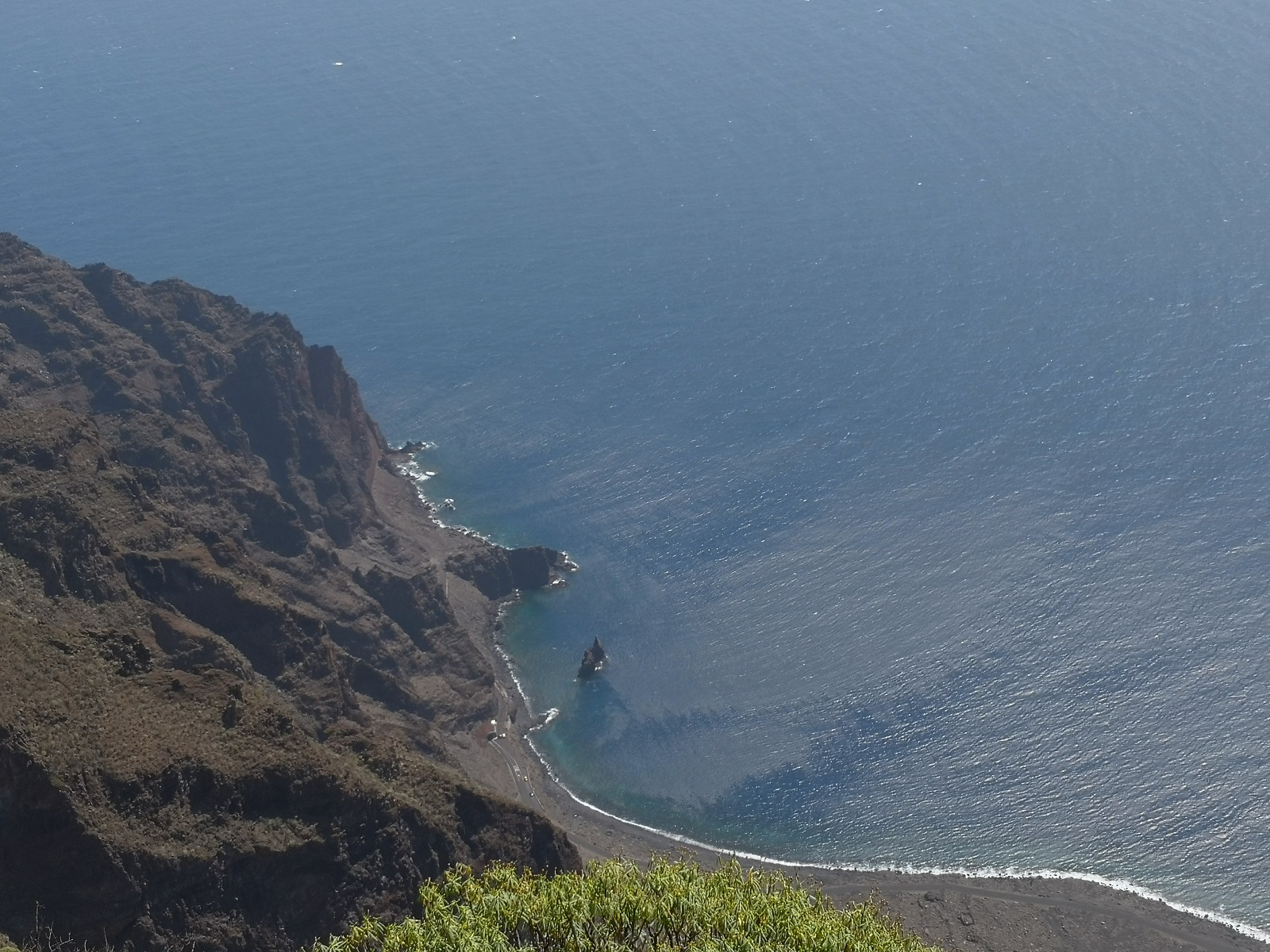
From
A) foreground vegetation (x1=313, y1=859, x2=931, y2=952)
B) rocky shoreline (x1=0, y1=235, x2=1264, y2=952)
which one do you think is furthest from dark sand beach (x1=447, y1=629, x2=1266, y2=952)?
foreground vegetation (x1=313, y1=859, x2=931, y2=952)

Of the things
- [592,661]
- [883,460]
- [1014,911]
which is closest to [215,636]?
[592,661]

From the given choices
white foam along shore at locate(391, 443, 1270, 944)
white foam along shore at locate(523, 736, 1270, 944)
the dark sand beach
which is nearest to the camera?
the dark sand beach

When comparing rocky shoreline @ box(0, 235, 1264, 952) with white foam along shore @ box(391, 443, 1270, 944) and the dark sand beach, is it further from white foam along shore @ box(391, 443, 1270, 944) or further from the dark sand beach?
white foam along shore @ box(391, 443, 1270, 944)

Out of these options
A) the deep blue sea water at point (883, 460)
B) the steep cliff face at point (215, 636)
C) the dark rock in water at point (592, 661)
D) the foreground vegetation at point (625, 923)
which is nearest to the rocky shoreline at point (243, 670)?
the steep cliff face at point (215, 636)

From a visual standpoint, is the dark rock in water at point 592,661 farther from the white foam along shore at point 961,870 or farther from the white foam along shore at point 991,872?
the white foam along shore at point 991,872

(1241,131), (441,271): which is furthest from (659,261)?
(1241,131)

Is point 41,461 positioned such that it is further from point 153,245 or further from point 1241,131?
point 1241,131
